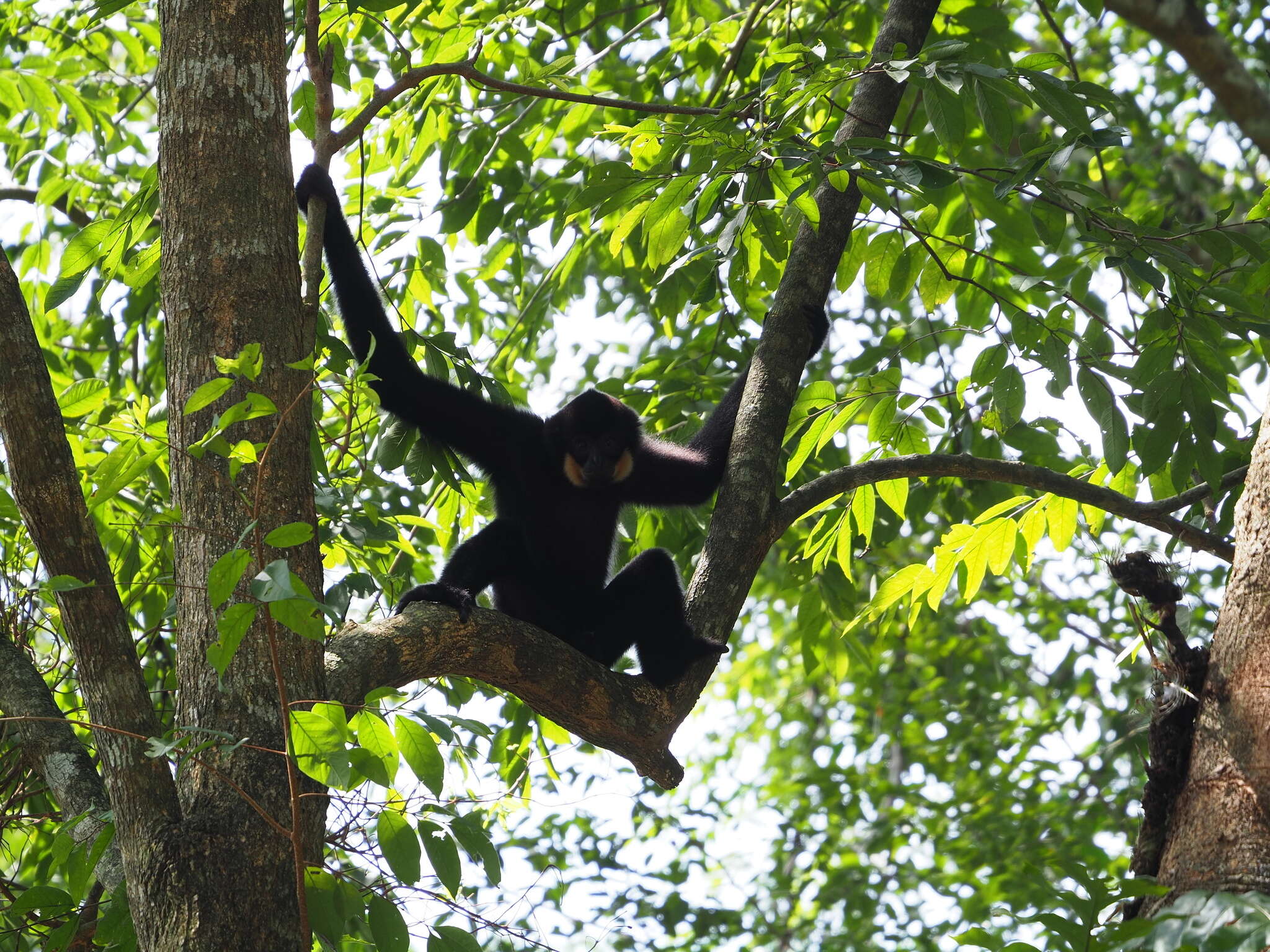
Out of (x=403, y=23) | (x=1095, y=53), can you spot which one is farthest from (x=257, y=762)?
(x=1095, y=53)

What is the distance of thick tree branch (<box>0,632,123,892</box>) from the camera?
2693 millimetres

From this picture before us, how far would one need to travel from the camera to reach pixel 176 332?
277 cm

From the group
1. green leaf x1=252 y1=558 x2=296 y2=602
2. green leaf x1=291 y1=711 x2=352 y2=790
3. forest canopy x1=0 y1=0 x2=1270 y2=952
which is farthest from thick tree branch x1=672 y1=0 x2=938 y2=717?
green leaf x1=252 y1=558 x2=296 y2=602

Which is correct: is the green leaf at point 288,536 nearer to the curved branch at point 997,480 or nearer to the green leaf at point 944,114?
the curved branch at point 997,480

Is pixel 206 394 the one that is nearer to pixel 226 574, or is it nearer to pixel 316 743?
pixel 226 574

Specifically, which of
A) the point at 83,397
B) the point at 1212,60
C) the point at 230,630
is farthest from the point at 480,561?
the point at 1212,60

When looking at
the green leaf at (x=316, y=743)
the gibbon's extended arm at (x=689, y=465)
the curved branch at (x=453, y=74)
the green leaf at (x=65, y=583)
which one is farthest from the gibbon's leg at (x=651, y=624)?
the green leaf at (x=65, y=583)

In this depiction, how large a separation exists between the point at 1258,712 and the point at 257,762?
2529 mm

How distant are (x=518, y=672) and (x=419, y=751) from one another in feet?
2.37

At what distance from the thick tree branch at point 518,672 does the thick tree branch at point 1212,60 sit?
314 centimetres

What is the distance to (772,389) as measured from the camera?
12.9ft

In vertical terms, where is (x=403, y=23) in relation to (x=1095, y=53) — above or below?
below

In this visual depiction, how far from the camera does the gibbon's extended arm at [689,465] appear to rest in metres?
4.71

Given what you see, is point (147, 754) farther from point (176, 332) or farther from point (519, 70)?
point (519, 70)
